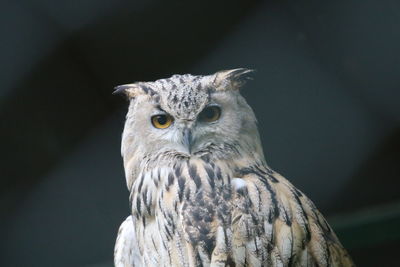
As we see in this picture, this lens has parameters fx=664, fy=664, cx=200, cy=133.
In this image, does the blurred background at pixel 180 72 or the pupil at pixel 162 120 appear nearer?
the pupil at pixel 162 120

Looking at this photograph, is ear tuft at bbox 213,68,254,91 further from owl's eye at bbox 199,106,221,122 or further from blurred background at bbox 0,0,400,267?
blurred background at bbox 0,0,400,267

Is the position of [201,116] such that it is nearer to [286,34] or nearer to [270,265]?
[270,265]

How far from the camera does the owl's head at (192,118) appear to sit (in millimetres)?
1828

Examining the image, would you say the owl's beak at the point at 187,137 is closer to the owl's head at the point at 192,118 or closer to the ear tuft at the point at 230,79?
the owl's head at the point at 192,118

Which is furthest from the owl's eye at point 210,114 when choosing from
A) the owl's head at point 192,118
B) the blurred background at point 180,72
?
the blurred background at point 180,72

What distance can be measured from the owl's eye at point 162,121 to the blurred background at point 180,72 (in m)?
0.48

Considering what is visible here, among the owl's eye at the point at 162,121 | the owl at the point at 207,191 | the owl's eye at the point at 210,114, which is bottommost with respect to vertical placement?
the owl at the point at 207,191

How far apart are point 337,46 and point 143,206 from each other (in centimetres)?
96

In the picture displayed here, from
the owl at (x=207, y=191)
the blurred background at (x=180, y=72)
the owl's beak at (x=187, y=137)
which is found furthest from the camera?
the blurred background at (x=180, y=72)

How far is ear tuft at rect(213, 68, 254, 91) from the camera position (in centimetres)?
187

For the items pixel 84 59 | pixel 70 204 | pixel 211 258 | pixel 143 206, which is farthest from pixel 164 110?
pixel 70 204

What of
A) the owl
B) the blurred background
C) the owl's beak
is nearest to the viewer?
the owl

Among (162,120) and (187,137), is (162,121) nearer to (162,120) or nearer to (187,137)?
(162,120)

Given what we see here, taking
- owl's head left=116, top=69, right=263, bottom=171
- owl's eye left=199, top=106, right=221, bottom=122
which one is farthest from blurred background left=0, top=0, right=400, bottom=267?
owl's eye left=199, top=106, right=221, bottom=122
